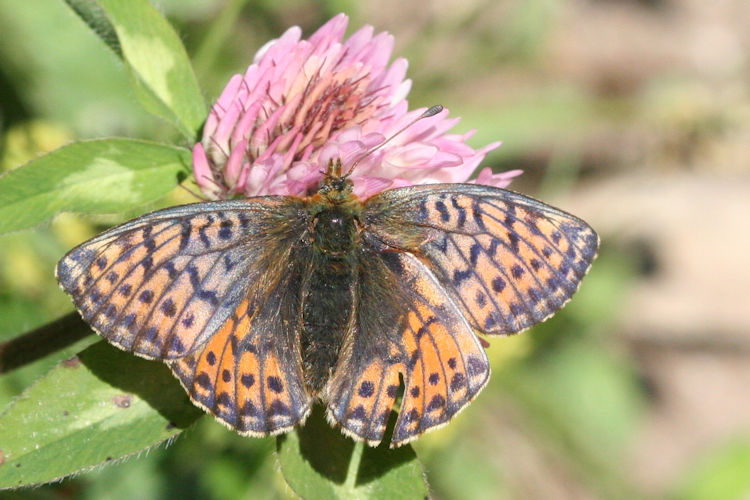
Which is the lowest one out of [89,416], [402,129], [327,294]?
[89,416]

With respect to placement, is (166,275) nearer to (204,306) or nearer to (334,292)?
(204,306)

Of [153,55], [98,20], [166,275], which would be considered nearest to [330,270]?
[166,275]

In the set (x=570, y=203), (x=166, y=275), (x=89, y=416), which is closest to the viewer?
(x=166, y=275)

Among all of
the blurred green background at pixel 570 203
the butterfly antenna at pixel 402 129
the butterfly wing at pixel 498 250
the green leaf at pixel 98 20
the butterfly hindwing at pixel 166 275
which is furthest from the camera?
the blurred green background at pixel 570 203

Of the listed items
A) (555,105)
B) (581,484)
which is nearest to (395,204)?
(555,105)

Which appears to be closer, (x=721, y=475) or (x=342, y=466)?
(x=342, y=466)

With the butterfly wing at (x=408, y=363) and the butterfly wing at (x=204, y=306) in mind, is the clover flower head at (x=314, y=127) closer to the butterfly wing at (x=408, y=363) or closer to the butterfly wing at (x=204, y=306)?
the butterfly wing at (x=204, y=306)

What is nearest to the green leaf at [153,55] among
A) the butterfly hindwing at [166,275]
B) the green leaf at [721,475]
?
the butterfly hindwing at [166,275]
